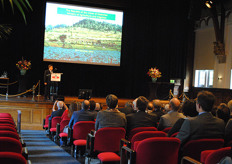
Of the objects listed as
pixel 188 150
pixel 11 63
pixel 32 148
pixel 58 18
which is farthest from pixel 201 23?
pixel 188 150

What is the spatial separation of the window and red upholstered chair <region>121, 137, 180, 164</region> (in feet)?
38.9

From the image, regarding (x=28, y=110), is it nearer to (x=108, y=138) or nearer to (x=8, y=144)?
(x=108, y=138)

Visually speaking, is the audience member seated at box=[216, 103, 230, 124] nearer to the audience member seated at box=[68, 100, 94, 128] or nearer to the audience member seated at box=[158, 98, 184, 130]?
the audience member seated at box=[158, 98, 184, 130]

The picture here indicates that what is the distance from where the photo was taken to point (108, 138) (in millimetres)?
3498

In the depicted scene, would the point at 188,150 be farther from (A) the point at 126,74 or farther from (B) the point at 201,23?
(B) the point at 201,23

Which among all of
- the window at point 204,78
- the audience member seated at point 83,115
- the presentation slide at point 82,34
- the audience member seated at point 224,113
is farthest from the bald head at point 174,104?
the window at point 204,78

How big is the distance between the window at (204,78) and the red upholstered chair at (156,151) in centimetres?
1184

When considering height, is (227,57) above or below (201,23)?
below

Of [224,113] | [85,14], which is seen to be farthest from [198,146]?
[85,14]

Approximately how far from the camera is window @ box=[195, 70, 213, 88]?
13914 mm

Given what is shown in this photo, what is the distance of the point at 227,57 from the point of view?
12742 millimetres

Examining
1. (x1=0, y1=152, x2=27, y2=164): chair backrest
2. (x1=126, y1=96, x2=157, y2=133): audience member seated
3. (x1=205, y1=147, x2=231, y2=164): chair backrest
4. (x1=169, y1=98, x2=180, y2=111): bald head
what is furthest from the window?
(x1=0, y1=152, x2=27, y2=164): chair backrest

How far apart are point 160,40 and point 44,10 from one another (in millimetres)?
5793

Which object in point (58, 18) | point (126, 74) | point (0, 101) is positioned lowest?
point (0, 101)
